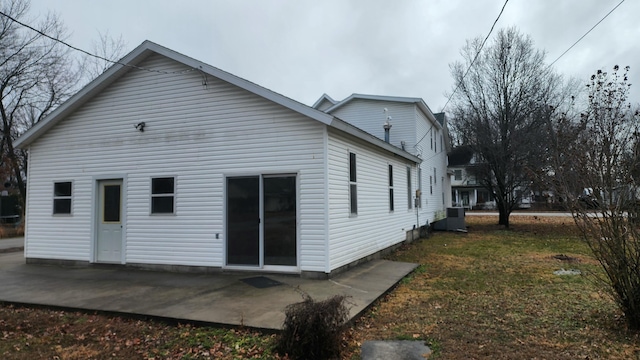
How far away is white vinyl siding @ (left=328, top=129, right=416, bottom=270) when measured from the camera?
790 centimetres

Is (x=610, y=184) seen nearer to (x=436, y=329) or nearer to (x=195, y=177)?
(x=436, y=329)

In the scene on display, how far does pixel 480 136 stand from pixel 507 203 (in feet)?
12.8

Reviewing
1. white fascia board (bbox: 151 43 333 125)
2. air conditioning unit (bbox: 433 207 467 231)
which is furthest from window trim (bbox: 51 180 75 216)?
air conditioning unit (bbox: 433 207 467 231)

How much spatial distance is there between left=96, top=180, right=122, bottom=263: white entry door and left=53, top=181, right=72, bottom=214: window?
96cm

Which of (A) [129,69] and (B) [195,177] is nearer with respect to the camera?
(B) [195,177]

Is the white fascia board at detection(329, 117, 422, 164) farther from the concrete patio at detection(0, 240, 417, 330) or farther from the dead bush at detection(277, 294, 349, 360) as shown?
the dead bush at detection(277, 294, 349, 360)

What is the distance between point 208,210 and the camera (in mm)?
8422

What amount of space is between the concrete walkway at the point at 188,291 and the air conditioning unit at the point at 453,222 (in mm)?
11249

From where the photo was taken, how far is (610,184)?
185 inches

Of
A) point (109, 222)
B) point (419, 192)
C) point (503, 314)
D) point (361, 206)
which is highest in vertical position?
point (419, 192)

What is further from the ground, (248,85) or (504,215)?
(248,85)

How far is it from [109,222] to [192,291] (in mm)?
4069

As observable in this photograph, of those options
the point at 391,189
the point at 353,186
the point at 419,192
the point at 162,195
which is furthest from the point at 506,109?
the point at 162,195

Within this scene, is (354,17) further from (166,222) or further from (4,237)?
(4,237)
